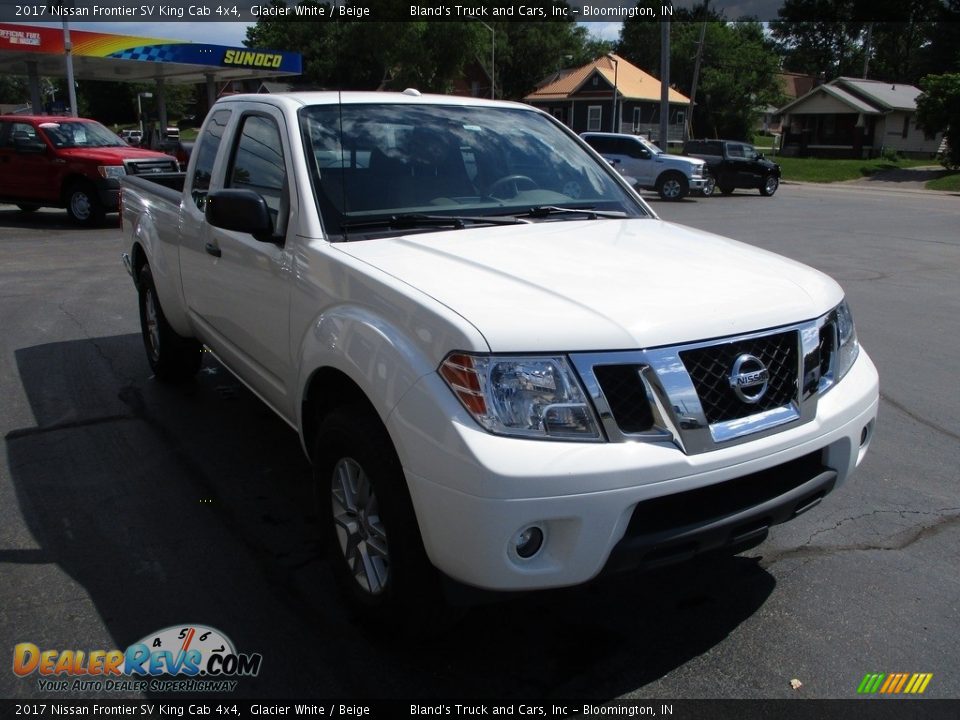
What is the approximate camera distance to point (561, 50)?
75375 mm

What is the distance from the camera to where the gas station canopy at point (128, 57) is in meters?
25.4

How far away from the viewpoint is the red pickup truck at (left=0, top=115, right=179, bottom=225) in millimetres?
15750

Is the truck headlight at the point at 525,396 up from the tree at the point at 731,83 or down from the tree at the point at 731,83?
down

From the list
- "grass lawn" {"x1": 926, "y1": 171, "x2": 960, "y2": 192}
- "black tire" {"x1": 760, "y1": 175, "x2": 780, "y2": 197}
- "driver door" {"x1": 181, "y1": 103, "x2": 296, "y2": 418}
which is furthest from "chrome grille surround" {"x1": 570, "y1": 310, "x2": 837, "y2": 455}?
"grass lawn" {"x1": 926, "y1": 171, "x2": 960, "y2": 192}

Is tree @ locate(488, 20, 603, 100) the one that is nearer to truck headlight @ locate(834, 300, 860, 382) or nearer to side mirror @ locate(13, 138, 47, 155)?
side mirror @ locate(13, 138, 47, 155)

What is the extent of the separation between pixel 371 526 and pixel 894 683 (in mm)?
1834

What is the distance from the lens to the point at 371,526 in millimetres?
2867

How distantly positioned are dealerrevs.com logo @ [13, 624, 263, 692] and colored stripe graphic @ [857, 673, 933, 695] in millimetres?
2050

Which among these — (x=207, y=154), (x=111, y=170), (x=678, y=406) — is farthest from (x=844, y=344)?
(x=111, y=170)

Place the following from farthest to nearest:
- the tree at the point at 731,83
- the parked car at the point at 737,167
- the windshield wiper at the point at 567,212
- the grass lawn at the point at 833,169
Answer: the tree at the point at 731,83 < the grass lawn at the point at 833,169 < the parked car at the point at 737,167 < the windshield wiper at the point at 567,212

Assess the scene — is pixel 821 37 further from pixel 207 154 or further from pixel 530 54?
pixel 207 154

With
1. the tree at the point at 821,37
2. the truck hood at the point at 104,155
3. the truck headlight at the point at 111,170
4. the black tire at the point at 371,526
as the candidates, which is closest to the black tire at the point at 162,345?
the black tire at the point at 371,526

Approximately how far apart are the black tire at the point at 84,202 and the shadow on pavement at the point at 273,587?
12.5m

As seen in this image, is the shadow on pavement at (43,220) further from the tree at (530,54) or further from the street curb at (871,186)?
the tree at (530,54)
